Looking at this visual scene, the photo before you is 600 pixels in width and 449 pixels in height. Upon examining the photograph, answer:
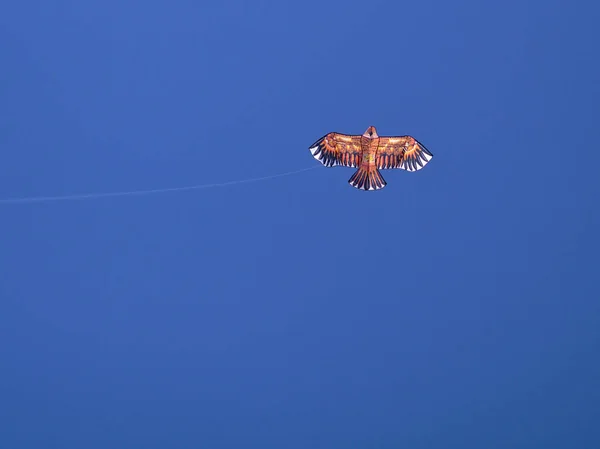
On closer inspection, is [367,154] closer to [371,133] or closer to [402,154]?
[371,133]

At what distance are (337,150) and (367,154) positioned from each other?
636 mm

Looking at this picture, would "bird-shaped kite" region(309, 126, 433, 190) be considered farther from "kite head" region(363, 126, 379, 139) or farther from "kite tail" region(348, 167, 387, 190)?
"kite head" region(363, 126, 379, 139)

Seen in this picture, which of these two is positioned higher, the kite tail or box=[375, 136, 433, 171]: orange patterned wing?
box=[375, 136, 433, 171]: orange patterned wing

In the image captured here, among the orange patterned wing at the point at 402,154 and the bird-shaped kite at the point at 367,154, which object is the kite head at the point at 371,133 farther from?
the orange patterned wing at the point at 402,154

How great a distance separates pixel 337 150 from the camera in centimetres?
5084

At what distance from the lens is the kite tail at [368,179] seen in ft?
167

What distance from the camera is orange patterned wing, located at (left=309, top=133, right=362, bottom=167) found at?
50688 millimetres

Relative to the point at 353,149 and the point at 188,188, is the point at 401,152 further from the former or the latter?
the point at 188,188

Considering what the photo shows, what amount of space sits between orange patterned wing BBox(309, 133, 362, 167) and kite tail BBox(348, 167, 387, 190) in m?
0.22

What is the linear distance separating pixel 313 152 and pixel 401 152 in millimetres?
1845

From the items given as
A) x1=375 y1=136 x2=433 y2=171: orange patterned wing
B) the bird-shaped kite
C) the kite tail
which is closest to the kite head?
the bird-shaped kite

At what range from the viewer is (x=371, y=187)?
50.7 m

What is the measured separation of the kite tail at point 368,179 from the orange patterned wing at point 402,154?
0.22m

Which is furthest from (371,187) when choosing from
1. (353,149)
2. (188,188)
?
(188,188)
